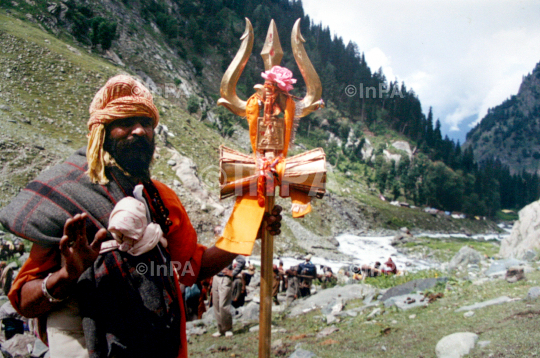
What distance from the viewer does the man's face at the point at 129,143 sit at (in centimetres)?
199

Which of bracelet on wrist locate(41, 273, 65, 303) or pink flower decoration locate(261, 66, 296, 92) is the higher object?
pink flower decoration locate(261, 66, 296, 92)

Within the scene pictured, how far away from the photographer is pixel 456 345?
4918 millimetres

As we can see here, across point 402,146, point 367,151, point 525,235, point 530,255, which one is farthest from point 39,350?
point 402,146

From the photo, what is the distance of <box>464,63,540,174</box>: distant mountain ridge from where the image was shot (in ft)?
327

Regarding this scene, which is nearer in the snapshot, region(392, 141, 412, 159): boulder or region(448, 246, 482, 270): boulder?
region(448, 246, 482, 270): boulder

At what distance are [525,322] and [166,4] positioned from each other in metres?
62.5

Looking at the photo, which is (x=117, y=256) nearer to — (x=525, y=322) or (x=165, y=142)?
(x=525, y=322)

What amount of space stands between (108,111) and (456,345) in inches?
202

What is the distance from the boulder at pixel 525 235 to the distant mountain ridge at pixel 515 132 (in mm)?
93923

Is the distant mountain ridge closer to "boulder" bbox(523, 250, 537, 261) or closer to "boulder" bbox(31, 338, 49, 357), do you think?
"boulder" bbox(523, 250, 537, 261)

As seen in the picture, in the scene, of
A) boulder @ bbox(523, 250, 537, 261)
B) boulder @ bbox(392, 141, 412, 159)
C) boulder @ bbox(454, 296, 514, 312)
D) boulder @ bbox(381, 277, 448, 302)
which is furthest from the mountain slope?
boulder @ bbox(392, 141, 412, 159)

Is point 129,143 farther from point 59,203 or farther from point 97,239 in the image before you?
point 97,239

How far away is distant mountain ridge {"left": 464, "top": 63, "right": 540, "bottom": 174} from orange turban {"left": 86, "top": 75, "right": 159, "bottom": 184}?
110 m

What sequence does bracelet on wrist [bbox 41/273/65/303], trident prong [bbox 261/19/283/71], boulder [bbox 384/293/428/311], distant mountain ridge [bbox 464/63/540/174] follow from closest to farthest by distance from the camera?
bracelet on wrist [bbox 41/273/65/303] < trident prong [bbox 261/19/283/71] < boulder [bbox 384/293/428/311] < distant mountain ridge [bbox 464/63/540/174]
